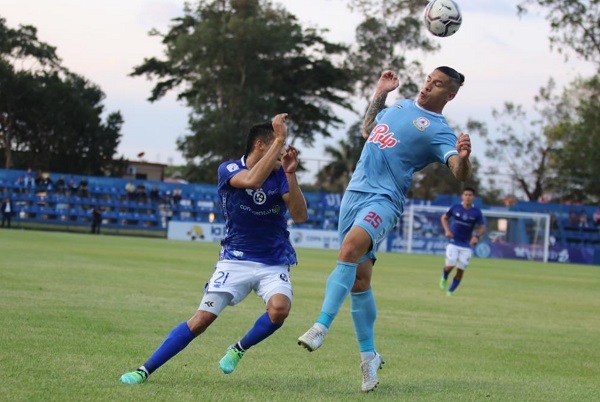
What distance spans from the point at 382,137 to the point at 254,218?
132cm

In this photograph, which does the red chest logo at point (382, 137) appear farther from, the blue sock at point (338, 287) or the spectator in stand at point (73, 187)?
the spectator in stand at point (73, 187)

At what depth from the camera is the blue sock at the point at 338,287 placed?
7.09 m

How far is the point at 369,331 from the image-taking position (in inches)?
305

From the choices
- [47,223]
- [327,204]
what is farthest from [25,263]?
[327,204]

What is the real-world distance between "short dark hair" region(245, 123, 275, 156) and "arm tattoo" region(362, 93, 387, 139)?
135 cm

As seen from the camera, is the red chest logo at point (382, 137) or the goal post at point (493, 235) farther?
the goal post at point (493, 235)

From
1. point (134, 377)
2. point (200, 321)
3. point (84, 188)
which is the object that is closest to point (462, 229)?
point (200, 321)

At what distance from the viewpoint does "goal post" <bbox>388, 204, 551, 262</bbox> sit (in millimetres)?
51625

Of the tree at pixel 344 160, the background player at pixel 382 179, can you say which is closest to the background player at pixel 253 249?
the background player at pixel 382 179

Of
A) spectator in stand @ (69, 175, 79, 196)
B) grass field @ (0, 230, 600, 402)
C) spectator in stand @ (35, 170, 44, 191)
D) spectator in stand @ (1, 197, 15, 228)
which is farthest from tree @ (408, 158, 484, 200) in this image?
grass field @ (0, 230, 600, 402)

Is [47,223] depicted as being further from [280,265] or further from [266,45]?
[280,265]

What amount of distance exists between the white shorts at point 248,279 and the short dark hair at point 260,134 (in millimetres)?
883

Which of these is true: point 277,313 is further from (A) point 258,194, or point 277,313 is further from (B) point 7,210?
(B) point 7,210

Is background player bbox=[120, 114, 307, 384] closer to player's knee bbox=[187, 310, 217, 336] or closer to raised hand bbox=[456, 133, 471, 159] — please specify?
player's knee bbox=[187, 310, 217, 336]
